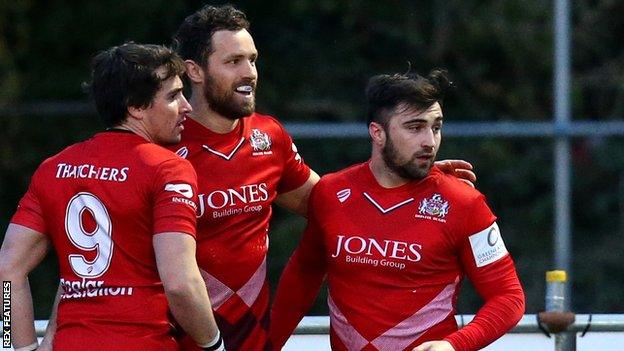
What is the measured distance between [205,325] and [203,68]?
867 millimetres

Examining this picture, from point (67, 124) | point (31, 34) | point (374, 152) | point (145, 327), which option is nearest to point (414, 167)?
point (374, 152)

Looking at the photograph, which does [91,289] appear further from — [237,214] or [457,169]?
[457,169]

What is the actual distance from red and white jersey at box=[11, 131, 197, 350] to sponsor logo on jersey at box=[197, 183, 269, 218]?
406 mm

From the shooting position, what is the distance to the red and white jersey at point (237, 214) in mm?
4020

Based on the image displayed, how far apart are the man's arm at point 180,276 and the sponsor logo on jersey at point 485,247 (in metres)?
0.75

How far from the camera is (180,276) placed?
346 centimetres

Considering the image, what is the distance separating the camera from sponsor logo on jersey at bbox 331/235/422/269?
386cm

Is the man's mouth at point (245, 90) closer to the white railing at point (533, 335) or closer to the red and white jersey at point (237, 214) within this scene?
the red and white jersey at point (237, 214)

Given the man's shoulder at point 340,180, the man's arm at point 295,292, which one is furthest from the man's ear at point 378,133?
the man's arm at point 295,292

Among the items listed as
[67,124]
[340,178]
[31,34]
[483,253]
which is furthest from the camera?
[31,34]

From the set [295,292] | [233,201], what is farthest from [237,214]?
[295,292]

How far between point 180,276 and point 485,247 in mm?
856

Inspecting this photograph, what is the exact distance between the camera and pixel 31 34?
28.7 feet

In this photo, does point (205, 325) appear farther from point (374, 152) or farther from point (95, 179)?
point (374, 152)
